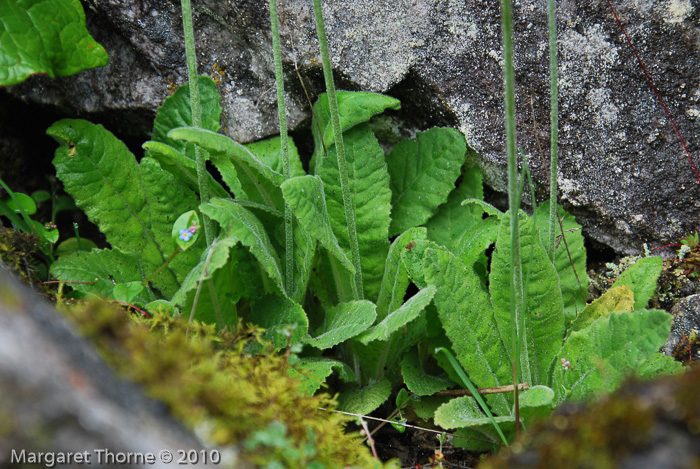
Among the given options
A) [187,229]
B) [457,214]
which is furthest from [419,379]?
[187,229]

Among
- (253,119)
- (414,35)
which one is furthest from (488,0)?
(253,119)

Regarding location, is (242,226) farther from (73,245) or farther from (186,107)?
(73,245)

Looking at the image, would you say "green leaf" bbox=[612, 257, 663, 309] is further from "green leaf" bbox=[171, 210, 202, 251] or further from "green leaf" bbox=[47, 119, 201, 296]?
"green leaf" bbox=[47, 119, 201, 296]

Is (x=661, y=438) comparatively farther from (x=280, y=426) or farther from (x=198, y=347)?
(x=198, y=347)

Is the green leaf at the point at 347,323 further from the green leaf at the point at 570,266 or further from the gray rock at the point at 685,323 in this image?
the gray rock at the point at 685,323
